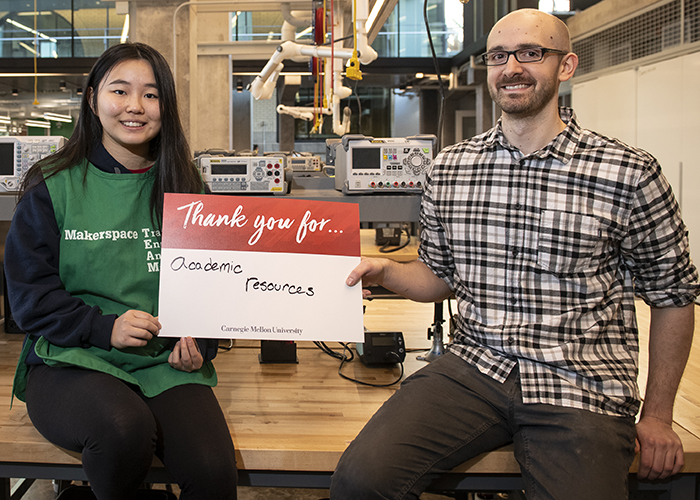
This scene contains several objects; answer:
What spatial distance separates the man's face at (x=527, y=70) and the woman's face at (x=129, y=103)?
0.86m

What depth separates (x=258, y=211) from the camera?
1.35m

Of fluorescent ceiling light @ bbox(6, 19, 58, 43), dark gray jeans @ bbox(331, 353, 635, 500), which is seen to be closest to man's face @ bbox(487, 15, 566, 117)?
dark gray jeans @ bbox(331, 353, 635, 500)

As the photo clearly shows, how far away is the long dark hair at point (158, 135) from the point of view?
1.34 metres

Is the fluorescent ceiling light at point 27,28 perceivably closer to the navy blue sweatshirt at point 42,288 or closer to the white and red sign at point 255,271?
the navy blue sweatshirt at point 42,288

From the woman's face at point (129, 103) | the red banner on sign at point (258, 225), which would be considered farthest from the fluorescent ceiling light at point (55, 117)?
the red banner on sign at point (258, 225)

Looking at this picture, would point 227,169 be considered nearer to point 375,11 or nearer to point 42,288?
point 42,288

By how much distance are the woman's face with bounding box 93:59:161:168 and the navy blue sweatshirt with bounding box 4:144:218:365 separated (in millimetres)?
224

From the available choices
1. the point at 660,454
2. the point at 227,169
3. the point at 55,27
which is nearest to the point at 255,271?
the point at 227,169

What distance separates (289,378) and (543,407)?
34.3 inches

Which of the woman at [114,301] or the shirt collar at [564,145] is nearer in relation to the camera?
the woman at [114,301]

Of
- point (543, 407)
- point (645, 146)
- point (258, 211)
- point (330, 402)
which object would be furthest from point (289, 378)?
point (645, 146)

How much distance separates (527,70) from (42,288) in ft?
4.07

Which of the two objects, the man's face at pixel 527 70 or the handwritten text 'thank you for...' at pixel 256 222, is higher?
the man's face at pixel 527 70

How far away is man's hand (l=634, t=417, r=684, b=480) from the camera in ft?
4.03
